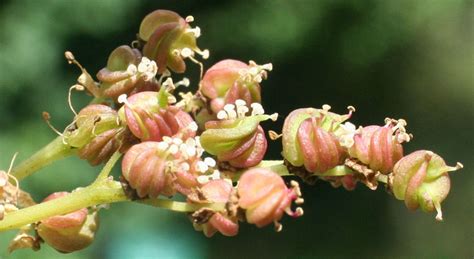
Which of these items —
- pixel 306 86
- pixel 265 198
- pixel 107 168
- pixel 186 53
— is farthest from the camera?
pixel 306 86

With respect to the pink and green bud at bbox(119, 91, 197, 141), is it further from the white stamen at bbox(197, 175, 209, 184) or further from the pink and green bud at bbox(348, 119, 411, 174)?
the pink and green bud at bbox(348, 119, 411, 174)

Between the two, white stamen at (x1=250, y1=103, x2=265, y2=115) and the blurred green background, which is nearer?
white stamen at (x1=250, y1=103, x2=265, y2=115)

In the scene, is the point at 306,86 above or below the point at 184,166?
below

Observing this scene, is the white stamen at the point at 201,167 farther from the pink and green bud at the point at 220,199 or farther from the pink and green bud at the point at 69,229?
the pink and green bud at the point at 69,229

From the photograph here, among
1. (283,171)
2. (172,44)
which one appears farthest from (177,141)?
(172,44)

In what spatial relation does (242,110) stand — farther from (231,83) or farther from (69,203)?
(69,203)

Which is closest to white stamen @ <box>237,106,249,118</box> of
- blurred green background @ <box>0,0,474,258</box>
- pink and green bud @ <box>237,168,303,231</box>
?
pink and green bud @ <box>237,168,303,231</box>

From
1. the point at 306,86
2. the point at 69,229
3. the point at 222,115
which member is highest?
the point at 222,115
